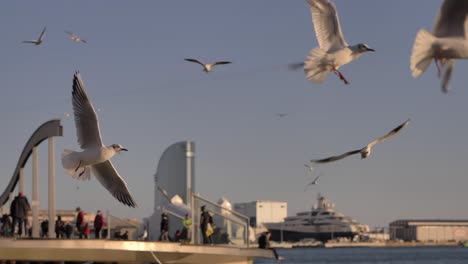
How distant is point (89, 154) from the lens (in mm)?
21375

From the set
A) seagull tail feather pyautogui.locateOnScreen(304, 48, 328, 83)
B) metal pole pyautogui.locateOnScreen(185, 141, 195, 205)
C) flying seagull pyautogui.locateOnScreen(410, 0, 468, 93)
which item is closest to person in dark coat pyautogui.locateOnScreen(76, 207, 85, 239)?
seagull tail feather pyautogui.locateOnScreen(304, 48, 328, 83)

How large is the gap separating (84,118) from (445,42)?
12.2 meters

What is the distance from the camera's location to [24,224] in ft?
104

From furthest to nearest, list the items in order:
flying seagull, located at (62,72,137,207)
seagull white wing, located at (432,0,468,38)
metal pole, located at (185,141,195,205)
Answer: metal pole, located at (185,141,195,205), flying seagull, located at (62,72,137,207), seagull white wing, located at (432,0,468,38)

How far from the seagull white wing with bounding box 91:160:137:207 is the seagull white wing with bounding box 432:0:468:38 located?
496 inches

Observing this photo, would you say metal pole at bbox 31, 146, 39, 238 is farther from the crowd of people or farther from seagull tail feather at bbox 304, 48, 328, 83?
seagull tail feather at bbox 304, 48, 328, 83

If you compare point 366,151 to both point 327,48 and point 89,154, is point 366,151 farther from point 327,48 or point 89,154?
point 89,154

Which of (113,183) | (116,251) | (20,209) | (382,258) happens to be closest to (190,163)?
(382,258)

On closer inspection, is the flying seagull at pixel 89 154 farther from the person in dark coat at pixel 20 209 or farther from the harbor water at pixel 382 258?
the harbor water at pixel 382 258

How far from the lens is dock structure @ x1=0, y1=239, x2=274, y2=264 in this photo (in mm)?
27641

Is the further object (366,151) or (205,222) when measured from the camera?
(205,222)

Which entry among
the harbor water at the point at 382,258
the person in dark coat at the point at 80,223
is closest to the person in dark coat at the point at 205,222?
the person in dark coat at the point at 80,223

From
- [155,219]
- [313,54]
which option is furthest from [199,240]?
[155,219]

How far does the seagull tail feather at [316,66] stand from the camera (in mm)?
14665
